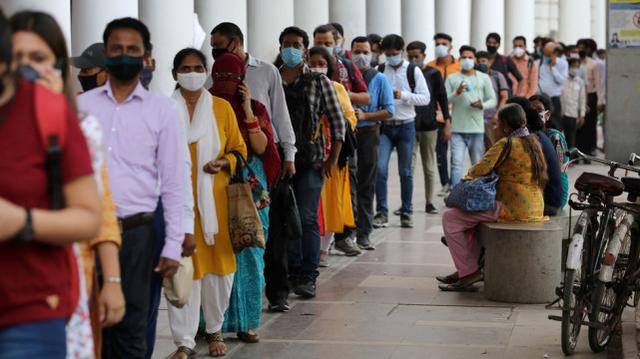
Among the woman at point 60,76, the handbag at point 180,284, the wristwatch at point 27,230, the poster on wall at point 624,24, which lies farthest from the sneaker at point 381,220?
the wristwatch at point 27,230

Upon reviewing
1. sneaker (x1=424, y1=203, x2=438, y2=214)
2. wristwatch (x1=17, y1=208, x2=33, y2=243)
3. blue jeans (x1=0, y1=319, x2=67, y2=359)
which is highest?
wristwatch (x1=17, y1=208, x2=33, y2=243)

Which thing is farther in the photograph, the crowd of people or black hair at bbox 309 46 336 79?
black hair at bbox 309 46 336 79

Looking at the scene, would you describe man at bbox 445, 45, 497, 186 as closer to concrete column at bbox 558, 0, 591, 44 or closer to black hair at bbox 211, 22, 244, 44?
black hair at bbox 211, 22, 244, 44

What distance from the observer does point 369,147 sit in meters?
12.8

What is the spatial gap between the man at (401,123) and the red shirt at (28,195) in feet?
32.8

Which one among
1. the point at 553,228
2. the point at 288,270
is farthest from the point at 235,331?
the point at 553,228

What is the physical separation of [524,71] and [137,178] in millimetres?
18009

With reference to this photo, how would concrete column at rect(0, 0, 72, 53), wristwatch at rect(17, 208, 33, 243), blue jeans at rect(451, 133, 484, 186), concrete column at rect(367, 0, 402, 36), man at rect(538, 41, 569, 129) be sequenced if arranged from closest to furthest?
wristwatch at rect(17, 208, 33, 243) < concrete column at rect(0, 0, 72, 53) < blue jeans at rect(451, 133, 484, 186) < man at rect(538, 41, 569, 129) < concrete column at rect(367, 0, 402, 36)

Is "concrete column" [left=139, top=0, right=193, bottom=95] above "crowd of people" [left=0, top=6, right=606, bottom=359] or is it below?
above

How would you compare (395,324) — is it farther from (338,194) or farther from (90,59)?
(90,59)

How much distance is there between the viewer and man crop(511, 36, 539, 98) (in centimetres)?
2180

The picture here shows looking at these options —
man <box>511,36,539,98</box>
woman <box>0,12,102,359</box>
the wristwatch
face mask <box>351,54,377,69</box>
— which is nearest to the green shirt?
face mask <box>351,54,377,69</box>

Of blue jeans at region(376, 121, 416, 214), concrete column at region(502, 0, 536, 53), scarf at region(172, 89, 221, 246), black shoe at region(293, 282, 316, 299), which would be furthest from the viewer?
concrete column at region(502, 0, 536, 53)

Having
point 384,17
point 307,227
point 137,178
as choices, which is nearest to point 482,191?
point 307,227
